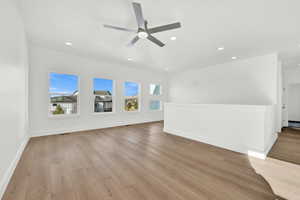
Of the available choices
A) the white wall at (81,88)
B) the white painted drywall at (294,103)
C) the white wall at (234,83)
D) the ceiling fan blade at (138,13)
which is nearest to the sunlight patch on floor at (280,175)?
the white wall at (234,83)

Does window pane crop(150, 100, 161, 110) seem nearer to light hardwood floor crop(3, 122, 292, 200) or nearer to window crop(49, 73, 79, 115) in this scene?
window crop(49, 73, 79, 115)

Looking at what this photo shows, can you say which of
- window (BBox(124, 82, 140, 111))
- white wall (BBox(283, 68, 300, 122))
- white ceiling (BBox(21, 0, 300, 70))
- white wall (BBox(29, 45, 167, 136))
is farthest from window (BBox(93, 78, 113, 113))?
white wall (BBox(283, 68, 300, 122))

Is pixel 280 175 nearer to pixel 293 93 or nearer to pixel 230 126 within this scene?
pixel 230 126

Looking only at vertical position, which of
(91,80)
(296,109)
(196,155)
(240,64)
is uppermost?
(240,64)

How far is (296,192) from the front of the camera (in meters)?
1.63

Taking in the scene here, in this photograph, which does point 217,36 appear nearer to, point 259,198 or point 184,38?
point 184,38

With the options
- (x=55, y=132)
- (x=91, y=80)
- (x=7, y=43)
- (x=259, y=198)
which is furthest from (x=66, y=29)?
(x=259, y=198)

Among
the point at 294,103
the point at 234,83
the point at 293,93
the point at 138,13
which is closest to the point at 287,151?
the point at 234,83

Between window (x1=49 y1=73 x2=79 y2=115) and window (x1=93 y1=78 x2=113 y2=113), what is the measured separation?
74 cm

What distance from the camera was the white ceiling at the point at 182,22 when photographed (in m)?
2.09

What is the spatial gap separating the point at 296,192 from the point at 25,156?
461 cm

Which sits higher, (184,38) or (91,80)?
(184,38)

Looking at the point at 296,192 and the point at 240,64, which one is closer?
the point at 296,192

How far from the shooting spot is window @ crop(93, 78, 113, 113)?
16.9 ft
